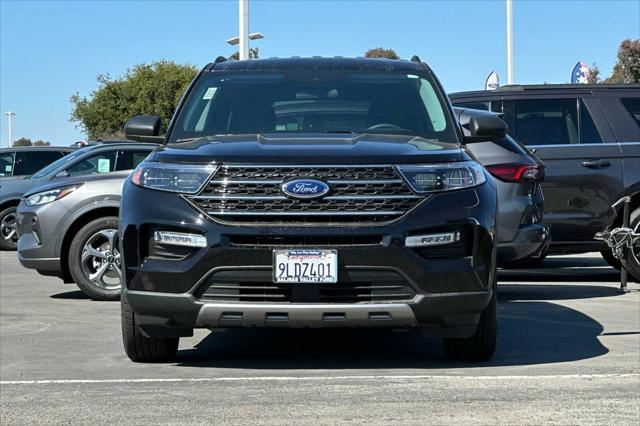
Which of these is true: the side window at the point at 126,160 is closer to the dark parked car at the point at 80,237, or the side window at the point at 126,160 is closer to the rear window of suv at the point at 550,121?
the dark parked car at the point at 80,237

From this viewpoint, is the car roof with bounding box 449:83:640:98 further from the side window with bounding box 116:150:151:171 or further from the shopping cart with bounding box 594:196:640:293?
the side window with bounding box 116:150:151:171

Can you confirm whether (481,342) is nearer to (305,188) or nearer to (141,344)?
(305,188)

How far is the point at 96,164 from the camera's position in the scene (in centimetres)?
1283

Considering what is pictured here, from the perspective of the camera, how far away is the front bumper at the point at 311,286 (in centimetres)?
643

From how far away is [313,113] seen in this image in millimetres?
7793

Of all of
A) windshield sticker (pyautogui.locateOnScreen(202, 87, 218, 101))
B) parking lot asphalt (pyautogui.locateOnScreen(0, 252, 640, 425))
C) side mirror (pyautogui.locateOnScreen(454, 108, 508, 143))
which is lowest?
parking lot asphalt (pyautogui.locateOnScreen(0, 252, 640, 425))

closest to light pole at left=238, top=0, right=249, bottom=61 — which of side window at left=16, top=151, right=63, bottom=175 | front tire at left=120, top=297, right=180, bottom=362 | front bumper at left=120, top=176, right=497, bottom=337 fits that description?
side window at left=16, top=151, right=63, bottom=175

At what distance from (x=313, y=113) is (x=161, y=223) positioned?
167 centimetres

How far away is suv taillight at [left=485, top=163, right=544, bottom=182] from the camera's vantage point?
33.0 feet

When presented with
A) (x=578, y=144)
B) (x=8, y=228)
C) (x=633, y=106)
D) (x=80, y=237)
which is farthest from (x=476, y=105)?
(x=8, y=228)

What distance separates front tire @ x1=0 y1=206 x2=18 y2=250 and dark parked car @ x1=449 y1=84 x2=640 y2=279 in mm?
10141

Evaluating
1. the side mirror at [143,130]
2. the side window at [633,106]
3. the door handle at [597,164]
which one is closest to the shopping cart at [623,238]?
the door handle at [597,164]

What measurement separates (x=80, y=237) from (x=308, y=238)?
4.80m

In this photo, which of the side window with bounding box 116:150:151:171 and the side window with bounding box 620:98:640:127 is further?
the side window with bounding box 116:150:151:171
